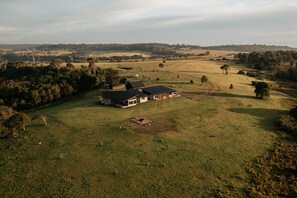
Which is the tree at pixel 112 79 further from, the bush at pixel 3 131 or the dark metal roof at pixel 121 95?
the bush at pixel 3 131

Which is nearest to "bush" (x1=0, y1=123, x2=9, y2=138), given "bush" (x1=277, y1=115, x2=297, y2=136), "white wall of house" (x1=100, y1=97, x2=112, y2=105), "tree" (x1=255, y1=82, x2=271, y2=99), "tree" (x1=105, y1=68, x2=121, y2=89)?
"white wall of house" (x1=100, y1=97, x2=112, y2=105)

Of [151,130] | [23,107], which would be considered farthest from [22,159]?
[23,107]

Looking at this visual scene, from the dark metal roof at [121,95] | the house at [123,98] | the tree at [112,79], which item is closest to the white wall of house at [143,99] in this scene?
the house at [123,98]

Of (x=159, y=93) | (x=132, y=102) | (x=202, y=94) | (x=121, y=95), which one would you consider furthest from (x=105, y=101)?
(x=202, y=94)

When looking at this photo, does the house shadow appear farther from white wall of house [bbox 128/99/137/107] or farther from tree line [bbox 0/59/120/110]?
tree line [bbox 0/59/120/110]

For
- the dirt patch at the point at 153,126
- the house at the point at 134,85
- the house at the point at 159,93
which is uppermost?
the house at the point at 134,85

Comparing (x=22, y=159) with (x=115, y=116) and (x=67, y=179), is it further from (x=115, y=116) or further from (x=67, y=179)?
(x=115, y=116)
